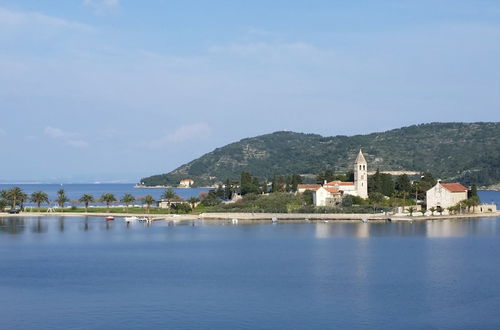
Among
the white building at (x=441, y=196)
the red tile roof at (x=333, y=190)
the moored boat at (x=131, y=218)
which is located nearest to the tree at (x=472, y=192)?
the white building at (x=441, y=196)

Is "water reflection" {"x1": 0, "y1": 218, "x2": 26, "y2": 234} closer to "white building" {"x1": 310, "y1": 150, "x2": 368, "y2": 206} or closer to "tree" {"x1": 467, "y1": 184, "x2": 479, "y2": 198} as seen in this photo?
"white building" {"x1": 310, "y1": 150, "x2": 368, "y2": 206}

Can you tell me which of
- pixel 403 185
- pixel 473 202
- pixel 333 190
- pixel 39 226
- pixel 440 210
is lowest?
pixel 39 226

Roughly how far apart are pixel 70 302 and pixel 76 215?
218 ft

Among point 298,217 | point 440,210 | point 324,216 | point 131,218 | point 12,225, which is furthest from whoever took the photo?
point 131,218

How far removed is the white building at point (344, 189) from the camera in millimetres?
94188

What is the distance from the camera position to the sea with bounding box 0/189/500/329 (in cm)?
3409

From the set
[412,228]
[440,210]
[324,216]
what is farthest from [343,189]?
[412,228]

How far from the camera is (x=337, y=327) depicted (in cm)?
3228

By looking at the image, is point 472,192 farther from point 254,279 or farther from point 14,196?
point 14,196

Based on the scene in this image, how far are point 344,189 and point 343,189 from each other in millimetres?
132

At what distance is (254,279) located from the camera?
44.7 meters

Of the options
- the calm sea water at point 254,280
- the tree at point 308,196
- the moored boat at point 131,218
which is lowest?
the calm sea water at point 254,280

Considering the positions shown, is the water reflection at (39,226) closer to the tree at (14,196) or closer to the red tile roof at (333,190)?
the tree at (14,196)

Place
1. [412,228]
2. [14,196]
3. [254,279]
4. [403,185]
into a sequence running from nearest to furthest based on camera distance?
[254,279], [412,228], [403,185], [14,196]
